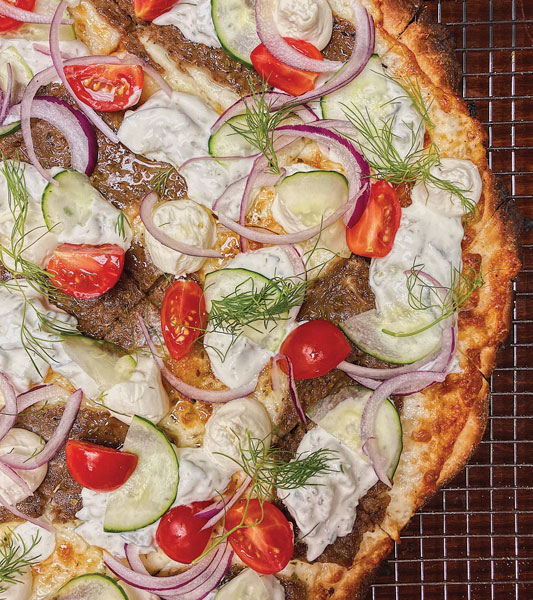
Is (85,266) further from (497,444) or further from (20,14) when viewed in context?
(497,444)

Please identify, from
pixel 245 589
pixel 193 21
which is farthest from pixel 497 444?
pixel 193 21

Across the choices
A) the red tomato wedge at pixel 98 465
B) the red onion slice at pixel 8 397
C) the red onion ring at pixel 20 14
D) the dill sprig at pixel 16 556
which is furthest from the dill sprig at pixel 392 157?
the dill sprig at pixel 16 556

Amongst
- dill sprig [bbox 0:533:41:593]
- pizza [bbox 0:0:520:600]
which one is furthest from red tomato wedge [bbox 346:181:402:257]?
dill sprig [bbox 0:533:41:593]

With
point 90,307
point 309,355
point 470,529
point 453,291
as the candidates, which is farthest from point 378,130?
point 470,529

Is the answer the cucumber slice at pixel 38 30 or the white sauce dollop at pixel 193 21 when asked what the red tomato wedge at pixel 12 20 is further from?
the white sauce dollop at pixel 193 21

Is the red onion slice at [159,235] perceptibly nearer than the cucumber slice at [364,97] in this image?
Yes

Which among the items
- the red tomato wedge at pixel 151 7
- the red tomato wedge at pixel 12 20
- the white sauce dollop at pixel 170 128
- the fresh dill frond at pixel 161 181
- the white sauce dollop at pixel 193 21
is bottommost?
the fresh dill frond at pixel 161 181
